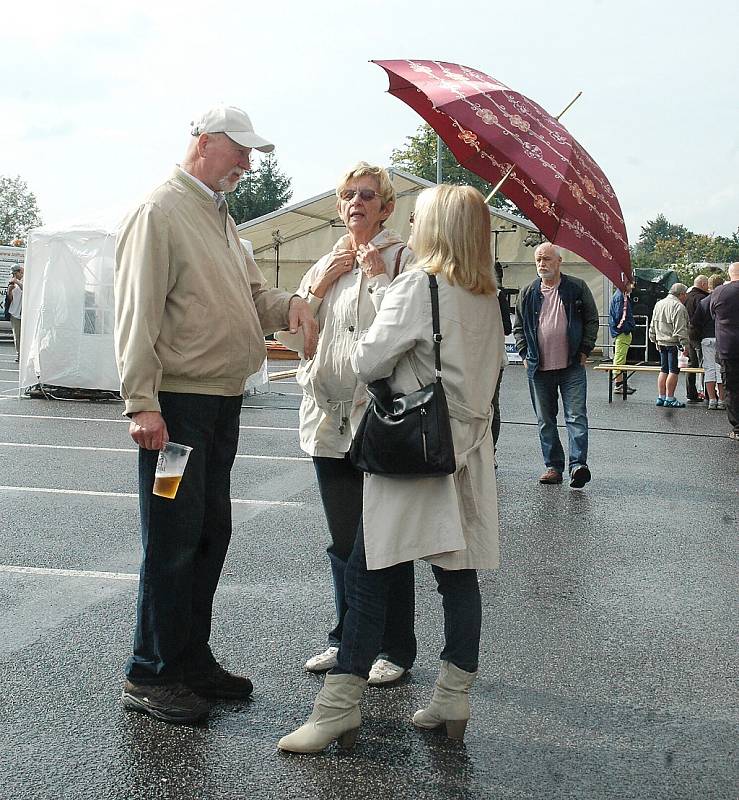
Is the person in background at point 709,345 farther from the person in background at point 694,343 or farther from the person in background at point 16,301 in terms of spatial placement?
the person in background at point 16,301

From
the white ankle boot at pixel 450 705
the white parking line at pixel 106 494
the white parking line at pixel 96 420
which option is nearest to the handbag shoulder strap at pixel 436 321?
the white ankle boot at pixel 450 705

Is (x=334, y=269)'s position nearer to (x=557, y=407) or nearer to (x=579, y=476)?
(x=579, y=476)

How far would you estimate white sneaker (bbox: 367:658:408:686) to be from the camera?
396 centimetres

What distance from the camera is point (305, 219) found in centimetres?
2769

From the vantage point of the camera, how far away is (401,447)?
336 centimetres

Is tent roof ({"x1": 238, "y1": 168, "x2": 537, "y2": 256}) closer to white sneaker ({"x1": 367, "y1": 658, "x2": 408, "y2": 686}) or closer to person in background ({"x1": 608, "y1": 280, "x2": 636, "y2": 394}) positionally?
person in background ({"x1": 608, "y1": 280, "x2": 636, "y2": 394})

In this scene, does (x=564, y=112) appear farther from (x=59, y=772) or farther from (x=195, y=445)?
(x=59, y=772)

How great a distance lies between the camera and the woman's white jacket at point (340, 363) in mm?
3922

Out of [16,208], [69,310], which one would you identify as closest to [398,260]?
[69,310]

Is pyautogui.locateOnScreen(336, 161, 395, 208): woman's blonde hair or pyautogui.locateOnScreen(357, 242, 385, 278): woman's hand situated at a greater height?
pyautogui.locateOnScreen(336, 161, 395, 208): woman's blonde hair

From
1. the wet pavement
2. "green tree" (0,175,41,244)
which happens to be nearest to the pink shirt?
the wet pavement

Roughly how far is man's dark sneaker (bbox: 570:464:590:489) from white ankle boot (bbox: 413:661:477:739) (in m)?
5.01

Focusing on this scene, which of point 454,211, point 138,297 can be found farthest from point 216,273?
point 454,211

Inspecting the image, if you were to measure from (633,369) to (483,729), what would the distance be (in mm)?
13040
